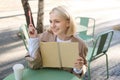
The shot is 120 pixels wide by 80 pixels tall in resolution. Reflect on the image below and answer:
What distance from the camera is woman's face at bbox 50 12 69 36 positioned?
2.48m

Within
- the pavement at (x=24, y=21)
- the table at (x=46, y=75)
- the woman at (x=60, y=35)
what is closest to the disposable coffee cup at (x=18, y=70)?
the table at (x=46, y=75)

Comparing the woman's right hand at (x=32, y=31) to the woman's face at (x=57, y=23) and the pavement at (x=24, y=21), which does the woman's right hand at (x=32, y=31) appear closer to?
the woman's face at (x=57, y=23)

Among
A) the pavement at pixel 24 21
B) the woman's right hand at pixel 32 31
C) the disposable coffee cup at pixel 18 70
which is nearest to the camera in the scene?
the disposable coffee cup at pixel 18 70

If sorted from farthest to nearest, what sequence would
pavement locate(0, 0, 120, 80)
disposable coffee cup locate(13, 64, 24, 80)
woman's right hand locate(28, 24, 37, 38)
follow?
pavement locate(0, 0, 120, 80), woman's right hand locate(28, 24, 37, 38), disposable coffee cup locate(13, 64, 24, 80)

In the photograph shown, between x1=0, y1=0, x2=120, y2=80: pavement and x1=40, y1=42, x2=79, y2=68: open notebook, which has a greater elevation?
x1=40, y1=42, x2=79, y2=68: open notebook

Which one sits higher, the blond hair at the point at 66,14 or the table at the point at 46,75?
the blond hair at the point at 66,14

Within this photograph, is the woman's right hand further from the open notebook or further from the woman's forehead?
the woman's forehead

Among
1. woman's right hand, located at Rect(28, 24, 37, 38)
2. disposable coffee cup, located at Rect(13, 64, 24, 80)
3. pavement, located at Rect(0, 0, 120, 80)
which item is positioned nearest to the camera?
disposable coffee cup, located at Rect(13, 64, 24, 80)

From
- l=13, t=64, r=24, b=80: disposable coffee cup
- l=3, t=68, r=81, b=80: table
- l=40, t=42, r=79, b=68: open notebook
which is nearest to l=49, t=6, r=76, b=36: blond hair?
l=40, t=42, r=79, b=68: open notebook

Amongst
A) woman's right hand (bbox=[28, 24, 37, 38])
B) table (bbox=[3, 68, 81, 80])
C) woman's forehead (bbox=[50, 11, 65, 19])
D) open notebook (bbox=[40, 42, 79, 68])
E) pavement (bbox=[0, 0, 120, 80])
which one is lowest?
pavement (bbox=[0, 0, 120, 80])

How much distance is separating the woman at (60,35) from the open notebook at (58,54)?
0.17 feet

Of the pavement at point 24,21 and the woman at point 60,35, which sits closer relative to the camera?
the woman at point 60,35

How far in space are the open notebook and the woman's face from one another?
0.18 m

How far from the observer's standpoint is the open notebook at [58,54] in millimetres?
2365
